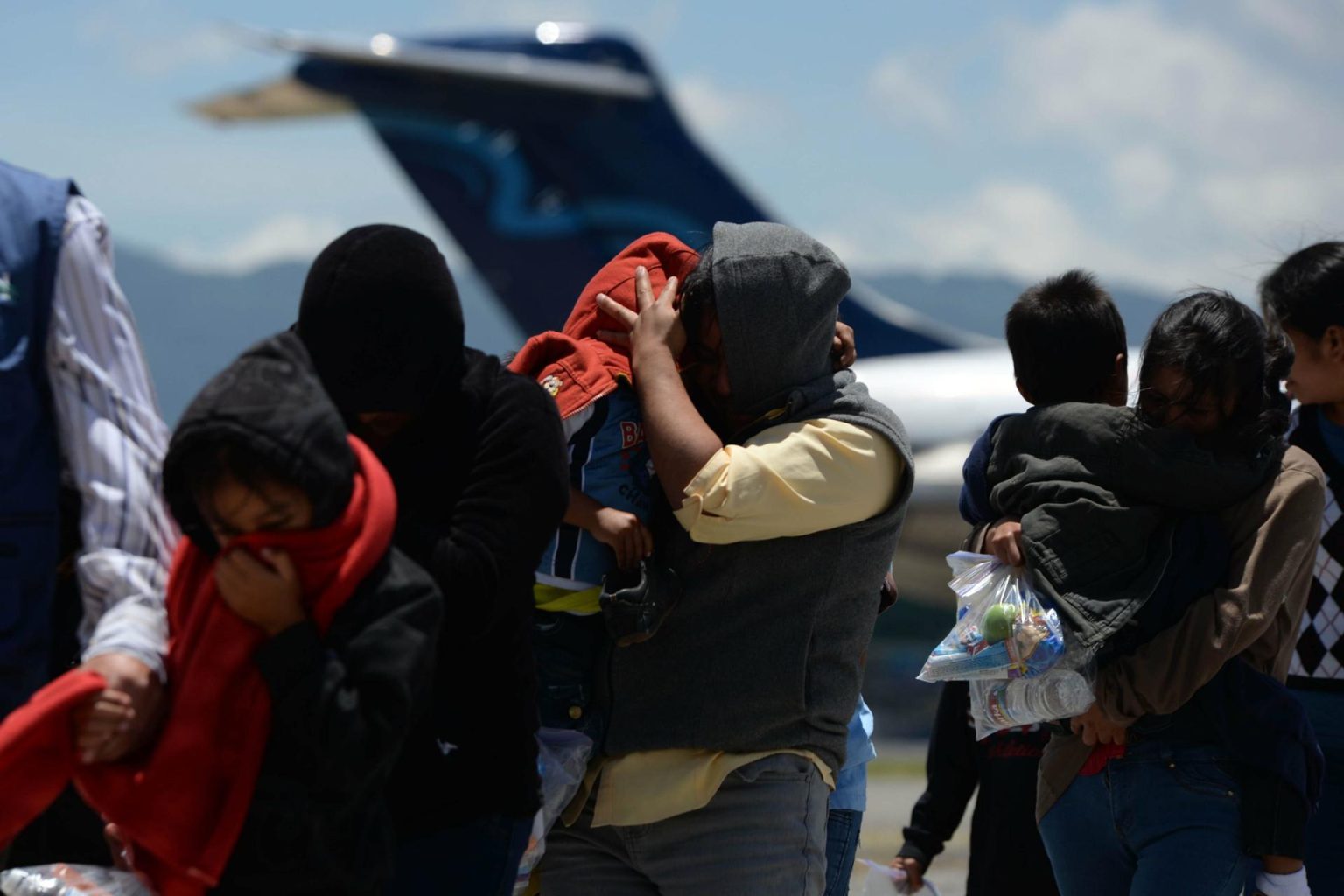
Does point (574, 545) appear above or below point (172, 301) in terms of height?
above

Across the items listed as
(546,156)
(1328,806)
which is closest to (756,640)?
(1328,806)

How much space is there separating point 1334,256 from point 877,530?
143 cm

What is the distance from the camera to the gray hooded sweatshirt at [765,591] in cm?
249

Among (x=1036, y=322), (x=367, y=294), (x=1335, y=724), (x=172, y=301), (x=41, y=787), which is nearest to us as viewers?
(x=41, y=787)

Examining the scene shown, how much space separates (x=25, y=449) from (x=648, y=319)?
3.29ft

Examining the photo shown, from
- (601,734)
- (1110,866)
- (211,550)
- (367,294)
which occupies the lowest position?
(1110,866)

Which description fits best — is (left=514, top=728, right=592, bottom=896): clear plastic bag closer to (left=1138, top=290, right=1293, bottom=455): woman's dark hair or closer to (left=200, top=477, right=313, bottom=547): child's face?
(left=200, top=477, right=313, bottom=547): child's face

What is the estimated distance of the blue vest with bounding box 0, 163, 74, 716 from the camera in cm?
191

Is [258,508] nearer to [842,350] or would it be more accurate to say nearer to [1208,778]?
[842,350]

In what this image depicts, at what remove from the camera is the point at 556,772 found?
2455 mm

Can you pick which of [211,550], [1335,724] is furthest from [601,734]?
[1335,724]

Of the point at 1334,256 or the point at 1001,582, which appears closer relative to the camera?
the point at 1001,582

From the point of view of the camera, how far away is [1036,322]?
2.90 m

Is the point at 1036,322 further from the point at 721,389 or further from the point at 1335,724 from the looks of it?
the point at 1335,724
